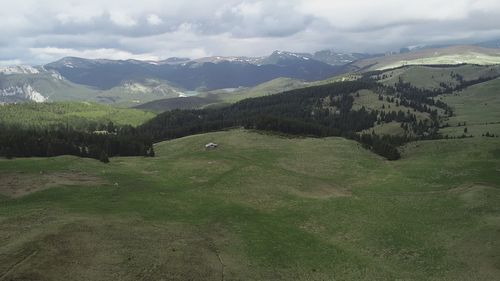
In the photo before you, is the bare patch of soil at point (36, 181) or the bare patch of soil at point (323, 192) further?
the bare patch of soil at point (323, 192)

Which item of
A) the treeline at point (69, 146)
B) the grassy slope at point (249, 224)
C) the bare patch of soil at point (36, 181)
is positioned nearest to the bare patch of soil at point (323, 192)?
the grassy slope at point (249, 224)

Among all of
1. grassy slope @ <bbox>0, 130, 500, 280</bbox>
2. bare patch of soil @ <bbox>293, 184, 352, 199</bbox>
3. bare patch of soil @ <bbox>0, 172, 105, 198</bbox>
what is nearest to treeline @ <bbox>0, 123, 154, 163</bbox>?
bare patch of soil @ <bbox>0, 172, 105, 198</bbox>

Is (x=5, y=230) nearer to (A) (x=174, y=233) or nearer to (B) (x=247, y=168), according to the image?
(A) (x=174, y=233)

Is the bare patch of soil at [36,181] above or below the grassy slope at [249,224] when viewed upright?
above

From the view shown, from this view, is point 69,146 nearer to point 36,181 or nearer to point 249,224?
point 36,181

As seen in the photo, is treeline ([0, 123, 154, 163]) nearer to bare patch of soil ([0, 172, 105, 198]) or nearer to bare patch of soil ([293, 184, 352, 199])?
bare patch of soil ([0, 172, 105, 198])

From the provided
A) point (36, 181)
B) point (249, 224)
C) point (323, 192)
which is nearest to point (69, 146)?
point (36, 181)

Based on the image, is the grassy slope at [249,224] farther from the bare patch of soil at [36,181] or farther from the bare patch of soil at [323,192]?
the bare patch of soil at [36,181]
